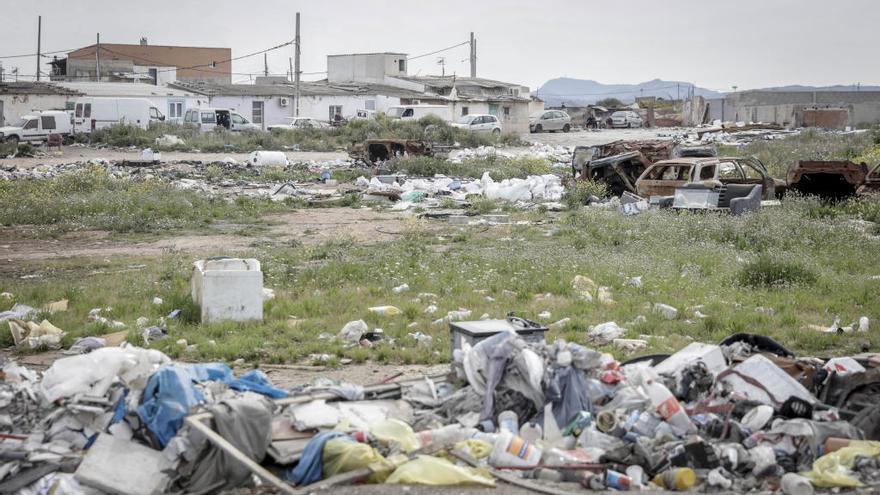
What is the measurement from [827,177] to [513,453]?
1526 cm

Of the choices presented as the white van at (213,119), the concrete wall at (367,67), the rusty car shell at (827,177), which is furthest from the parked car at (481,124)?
the rusty car shell at (827,177)

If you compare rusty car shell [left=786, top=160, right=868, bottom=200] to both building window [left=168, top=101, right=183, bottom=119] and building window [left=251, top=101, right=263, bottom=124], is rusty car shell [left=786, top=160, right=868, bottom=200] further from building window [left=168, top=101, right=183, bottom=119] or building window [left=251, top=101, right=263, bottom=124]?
building window [left=168, top=101, right=183, bottom=119]

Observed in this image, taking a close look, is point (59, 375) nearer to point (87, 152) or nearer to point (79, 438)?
point (79, 438)

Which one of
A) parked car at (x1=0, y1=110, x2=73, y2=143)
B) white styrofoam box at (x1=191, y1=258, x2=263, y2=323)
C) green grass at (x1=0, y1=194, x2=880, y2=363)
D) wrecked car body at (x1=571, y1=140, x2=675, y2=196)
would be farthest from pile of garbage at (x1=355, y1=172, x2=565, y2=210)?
parked car at (x1=0, y1=110, x2=73, y2=143)

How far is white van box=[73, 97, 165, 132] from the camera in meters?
44.1

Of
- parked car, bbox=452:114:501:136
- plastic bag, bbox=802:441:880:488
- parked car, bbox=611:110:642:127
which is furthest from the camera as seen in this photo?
parked car, bbox=611:110:642:127

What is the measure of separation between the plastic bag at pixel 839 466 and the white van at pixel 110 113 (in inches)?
1641

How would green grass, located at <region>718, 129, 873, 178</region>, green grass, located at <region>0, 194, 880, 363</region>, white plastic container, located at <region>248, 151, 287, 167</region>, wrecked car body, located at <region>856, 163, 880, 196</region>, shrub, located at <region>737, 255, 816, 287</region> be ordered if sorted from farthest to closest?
white plastic container, located at <region>248, 151, 287, 167</region> → green grass, located at <region>718, 129, 873, 178</region> → wrecked car body, located at <region>856, 163, 880, 196</region> → shrub, located at <region>737, 255, 816, 287</region> → green grass, located at <region>0, 194, 880, 363</region>

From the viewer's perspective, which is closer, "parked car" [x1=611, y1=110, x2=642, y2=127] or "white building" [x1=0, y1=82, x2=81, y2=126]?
"white building" [x1=0, y1=82, x2=81, y2=126]

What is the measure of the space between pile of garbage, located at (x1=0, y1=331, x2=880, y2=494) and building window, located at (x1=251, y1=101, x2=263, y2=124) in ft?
162

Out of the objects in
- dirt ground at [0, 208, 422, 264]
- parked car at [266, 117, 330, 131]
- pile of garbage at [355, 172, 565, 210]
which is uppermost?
parked car at [266, 117, 330, 131]

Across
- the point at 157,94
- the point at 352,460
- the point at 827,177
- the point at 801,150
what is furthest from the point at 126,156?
the point at 352,460

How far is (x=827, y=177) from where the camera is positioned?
19.0 meters

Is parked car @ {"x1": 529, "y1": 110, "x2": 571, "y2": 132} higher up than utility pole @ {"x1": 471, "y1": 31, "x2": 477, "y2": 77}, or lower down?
lower down
